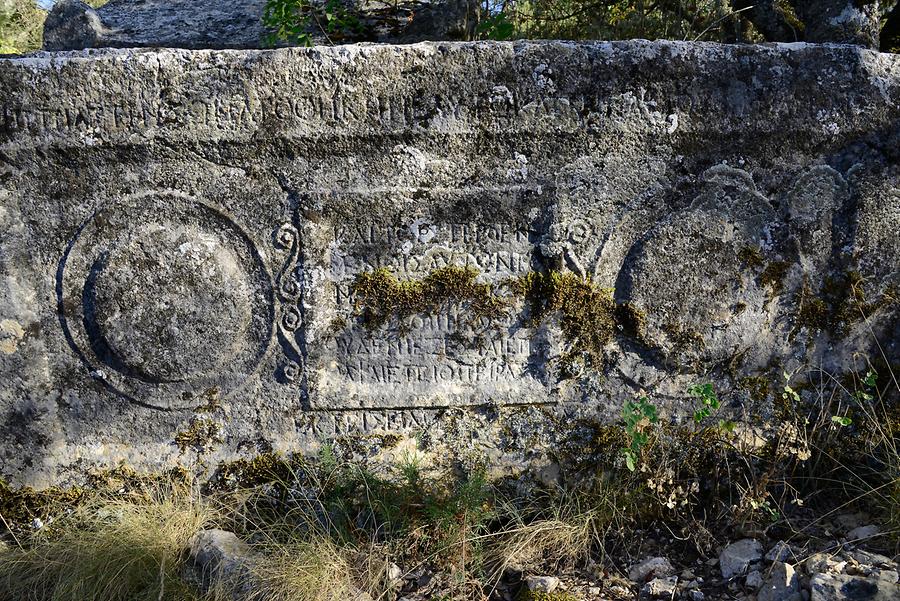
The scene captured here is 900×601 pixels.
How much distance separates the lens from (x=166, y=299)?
2.67 m

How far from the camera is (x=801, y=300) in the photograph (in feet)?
9.24

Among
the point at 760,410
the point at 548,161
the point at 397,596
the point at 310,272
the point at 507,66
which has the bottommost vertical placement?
the point at 397,596

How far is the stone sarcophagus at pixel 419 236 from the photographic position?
101 inches

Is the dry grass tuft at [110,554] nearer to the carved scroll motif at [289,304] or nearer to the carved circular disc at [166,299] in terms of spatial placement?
the carved circular disc at [166,299]

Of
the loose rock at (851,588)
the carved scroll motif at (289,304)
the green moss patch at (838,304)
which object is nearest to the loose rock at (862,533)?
the loose rock at (851,588)

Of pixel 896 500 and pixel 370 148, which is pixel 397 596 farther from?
pixel 896 500

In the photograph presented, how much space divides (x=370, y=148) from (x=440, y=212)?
36 centimetres

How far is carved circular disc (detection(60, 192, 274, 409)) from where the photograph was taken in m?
2.62

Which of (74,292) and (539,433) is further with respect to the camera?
(539,433)

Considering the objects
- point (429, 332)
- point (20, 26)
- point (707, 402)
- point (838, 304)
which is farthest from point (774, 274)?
point (20, 26)

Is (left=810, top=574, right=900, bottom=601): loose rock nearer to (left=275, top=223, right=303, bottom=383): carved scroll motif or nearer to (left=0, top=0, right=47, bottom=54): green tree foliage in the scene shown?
(left=275, top=223, right=303, bottom=383): carved scroll motif

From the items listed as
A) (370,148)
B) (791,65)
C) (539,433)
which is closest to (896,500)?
(539,433)

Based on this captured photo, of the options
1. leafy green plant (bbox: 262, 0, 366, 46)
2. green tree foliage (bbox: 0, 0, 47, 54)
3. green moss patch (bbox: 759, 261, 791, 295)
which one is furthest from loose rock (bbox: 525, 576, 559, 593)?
green tree foliage (bbox: 0, 0, 47, 54)

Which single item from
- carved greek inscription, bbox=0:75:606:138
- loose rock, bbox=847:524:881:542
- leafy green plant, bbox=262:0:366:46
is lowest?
loose rock, bbox=847:524:881:542
